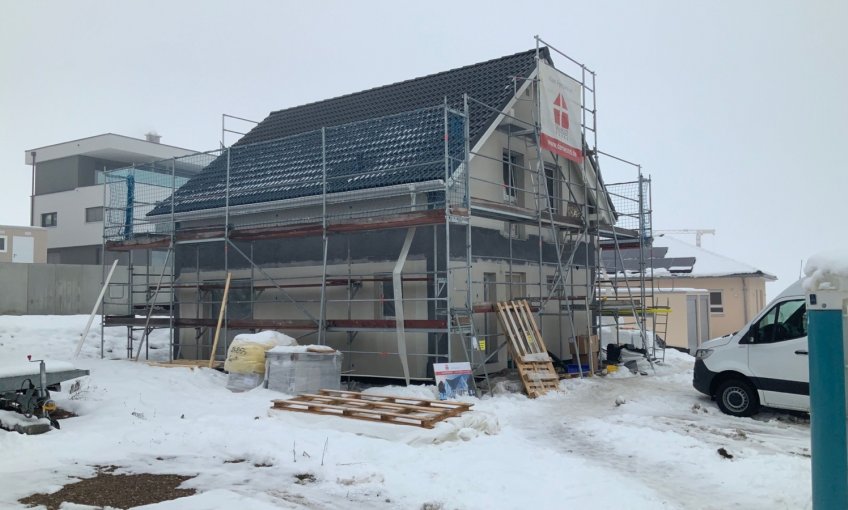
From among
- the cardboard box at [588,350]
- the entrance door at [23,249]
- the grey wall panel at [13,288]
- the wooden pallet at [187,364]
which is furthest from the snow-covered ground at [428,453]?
the entrance door at [23,249]

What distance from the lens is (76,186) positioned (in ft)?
134

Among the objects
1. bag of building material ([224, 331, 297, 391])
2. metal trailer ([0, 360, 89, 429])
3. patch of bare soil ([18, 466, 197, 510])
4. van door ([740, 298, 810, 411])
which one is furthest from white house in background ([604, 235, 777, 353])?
patch of bare soil ([18, 466, 197, 510])

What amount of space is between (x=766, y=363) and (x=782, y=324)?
0.70 m

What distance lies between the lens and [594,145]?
709 inches

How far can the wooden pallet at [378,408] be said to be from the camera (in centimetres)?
929

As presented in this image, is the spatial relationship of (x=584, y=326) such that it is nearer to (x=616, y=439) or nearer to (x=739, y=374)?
(x=739, y=374)

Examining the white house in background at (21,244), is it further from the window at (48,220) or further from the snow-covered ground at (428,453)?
the snow-covered ground at (428,453)

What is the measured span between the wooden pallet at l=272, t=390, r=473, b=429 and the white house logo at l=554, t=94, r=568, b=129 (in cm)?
855

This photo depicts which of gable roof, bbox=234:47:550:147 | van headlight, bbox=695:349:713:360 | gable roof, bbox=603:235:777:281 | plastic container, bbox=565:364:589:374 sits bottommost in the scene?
plastic container, bbox=565:364:589:374

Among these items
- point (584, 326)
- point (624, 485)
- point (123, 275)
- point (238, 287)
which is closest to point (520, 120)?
point (584, 326)

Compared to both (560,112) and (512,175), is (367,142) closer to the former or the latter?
(512,175)

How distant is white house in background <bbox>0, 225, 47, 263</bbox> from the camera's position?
1442 inches

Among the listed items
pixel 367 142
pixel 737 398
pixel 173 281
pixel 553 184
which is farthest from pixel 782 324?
pixel 173 281

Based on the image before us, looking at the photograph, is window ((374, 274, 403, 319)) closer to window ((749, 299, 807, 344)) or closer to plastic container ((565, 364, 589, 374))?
plastic container ((565, 364, 589, 374))
